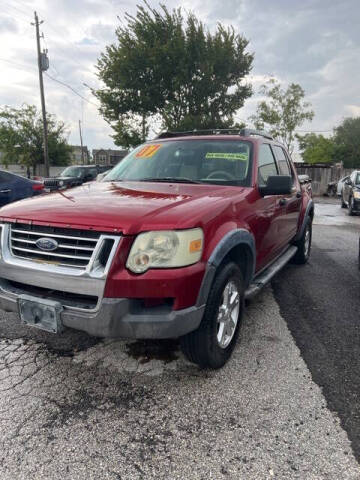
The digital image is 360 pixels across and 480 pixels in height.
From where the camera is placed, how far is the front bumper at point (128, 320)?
1.94 meters

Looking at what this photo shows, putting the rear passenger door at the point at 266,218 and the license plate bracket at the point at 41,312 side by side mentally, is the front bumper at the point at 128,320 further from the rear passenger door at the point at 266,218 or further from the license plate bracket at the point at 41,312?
the rear passenger door at the point at 266,218

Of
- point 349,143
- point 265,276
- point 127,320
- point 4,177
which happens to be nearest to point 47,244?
point 127,320

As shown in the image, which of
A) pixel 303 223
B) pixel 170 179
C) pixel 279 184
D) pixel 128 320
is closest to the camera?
pixel 128 320

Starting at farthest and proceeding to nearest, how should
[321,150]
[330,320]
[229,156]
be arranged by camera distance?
[321,150] < [330,320] < [229,156]

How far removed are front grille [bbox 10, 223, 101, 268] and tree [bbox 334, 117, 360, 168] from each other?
54.6m

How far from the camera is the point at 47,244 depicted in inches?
84.1

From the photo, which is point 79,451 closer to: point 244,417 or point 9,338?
point 244,417

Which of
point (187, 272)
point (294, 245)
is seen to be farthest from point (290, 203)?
point (187, 272)

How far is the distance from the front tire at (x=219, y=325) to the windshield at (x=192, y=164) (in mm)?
1003

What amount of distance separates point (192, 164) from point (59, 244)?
5.57 feet

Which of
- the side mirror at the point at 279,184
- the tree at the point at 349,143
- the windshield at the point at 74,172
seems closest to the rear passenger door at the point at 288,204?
the side mirror at the point at 279,184

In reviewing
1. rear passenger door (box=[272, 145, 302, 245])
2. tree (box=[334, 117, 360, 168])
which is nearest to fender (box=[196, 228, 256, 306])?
rear passenger door (box=[272, 145, 302, 245])

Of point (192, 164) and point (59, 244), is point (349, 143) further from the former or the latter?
point (59, 244)

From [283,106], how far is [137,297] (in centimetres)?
4054
